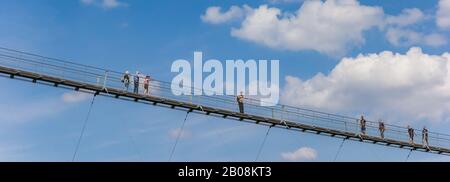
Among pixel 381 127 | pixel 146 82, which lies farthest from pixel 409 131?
pixel 146 82

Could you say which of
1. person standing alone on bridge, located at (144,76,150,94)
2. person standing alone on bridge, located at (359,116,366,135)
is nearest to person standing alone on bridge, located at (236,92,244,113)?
person standing alone on bridge, located at (144,76,150,94)

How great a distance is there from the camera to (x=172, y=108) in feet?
143

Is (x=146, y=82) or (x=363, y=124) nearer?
(x=146, y=82)

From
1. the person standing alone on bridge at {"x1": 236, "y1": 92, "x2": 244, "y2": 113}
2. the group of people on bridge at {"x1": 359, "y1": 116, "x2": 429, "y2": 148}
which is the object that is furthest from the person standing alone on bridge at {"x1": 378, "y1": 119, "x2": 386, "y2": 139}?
the person standing alone on bridge at {"x1": 236, "y1": 92, "x2": 244, "y2": 113}

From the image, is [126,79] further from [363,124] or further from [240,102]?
[363,124]

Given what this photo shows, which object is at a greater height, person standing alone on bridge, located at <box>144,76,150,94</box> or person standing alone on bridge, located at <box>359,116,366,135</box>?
person standing alone on bridge, located at <box>359,116,366,135</box>

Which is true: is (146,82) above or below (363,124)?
below

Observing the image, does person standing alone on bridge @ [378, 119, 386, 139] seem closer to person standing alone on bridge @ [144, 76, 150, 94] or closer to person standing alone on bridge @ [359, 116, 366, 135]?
person standing alone on bridge @ [359, 116, 366, 135]

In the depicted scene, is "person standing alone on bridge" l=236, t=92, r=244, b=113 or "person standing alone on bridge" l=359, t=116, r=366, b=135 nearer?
"person standing alone on bridge" l=236, t=92, r=244, b=113

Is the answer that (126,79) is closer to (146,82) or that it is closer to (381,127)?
(146,82)

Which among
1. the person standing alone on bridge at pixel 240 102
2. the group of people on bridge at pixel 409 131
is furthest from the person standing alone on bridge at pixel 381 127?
the person standing alone on bridge at pixel 240 102
